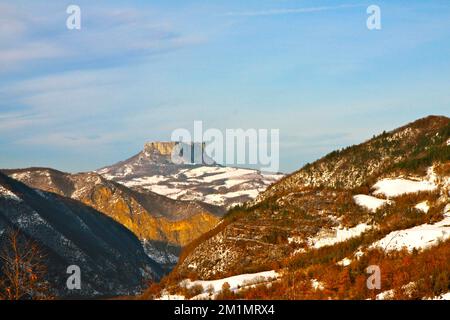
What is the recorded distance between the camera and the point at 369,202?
163 feet

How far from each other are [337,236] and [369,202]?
19.3 feet

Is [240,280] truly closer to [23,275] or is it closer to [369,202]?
[369,202]

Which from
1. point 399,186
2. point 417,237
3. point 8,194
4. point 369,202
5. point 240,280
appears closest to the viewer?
point 417,237

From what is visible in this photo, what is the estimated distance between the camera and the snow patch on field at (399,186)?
163 feet

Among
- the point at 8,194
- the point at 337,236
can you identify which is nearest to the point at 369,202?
the point at 337,236

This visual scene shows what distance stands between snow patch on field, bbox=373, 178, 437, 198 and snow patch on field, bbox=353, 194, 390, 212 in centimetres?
129

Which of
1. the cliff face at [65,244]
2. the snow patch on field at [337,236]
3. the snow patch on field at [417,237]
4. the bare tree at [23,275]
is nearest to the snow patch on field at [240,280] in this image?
the snow patch on field at [337,236]

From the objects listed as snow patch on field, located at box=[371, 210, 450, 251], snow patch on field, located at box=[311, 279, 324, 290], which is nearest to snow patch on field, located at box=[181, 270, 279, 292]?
snow patch on field, located at box=[311, 279, 324, 290]

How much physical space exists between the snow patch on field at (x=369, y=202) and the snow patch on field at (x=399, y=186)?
129 centimetres

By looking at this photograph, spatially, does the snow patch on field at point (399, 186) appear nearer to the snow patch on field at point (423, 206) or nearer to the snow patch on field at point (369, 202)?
the snow patch on field at point (369, 202)

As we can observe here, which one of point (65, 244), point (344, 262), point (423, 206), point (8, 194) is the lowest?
point (65, 244)

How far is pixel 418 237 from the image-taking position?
35406 mm

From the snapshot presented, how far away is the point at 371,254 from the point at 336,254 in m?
3.84
